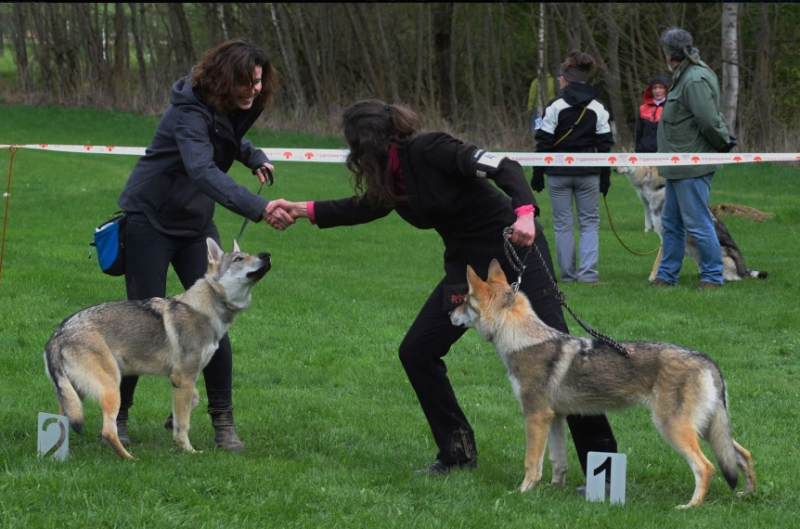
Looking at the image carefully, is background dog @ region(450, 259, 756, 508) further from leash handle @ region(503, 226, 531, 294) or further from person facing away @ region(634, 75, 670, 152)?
person facing away @ region(634, 75, 670, 152)

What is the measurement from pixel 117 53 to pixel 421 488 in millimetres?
37241

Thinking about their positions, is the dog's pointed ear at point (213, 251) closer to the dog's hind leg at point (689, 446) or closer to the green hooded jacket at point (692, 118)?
the dog's hind leg at point (689, 446)

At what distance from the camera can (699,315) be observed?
9.45 m

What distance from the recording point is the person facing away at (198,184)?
17.0ft

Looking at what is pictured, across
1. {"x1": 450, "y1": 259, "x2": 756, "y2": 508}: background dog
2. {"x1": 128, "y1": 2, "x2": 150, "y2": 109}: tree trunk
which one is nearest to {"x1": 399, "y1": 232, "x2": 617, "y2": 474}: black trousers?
{"x1": 450, "y1": 259, "x2": 756, "y2": 508}: background dog

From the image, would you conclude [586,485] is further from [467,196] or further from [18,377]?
[18,377]

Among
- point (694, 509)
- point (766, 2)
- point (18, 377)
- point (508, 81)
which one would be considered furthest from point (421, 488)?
point (508, 81)

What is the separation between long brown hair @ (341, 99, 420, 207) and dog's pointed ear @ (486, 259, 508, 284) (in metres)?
0.56

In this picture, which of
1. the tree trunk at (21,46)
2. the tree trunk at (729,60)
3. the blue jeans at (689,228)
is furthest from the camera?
the tree trunk at (21,46)

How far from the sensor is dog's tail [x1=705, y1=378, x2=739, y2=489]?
15.2ft

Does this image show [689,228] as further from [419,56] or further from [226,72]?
[419,56]

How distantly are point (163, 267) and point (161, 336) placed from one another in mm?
429

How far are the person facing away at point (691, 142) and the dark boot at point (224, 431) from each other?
20.9 feet

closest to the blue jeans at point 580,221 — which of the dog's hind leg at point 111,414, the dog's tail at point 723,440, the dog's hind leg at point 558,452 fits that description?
the dog's hind leg at point 558,452
